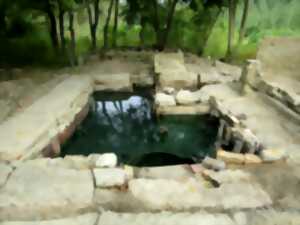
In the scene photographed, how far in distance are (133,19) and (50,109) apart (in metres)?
6.70

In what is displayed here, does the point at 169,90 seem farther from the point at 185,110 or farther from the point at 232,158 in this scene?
the point at 232,158

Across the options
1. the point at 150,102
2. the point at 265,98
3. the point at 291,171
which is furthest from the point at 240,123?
the point at 150,102

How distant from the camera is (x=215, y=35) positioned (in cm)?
1392

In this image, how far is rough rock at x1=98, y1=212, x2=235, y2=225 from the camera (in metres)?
3.56

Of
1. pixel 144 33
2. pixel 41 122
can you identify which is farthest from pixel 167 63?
pixel 41 122

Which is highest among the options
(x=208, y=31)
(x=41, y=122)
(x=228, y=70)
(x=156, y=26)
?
(x=156, y=26)

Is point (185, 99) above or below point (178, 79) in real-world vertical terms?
below

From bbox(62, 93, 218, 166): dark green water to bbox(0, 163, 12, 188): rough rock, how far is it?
1835 mm

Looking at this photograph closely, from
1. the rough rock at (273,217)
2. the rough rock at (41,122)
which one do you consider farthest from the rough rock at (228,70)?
the rough rock at (273,217)

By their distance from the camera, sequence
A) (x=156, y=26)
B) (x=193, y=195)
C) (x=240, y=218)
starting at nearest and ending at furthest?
(x=240, y=218), (x=193, y=195), (x=156, y=26)

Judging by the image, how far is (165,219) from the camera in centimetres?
362

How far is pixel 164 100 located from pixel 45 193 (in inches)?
175

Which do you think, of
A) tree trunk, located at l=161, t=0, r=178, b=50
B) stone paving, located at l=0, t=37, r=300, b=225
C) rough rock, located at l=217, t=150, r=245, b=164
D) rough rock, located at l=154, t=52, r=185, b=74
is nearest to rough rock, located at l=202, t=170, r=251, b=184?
stone paving, located at l=0, t=37, r=300, b=225

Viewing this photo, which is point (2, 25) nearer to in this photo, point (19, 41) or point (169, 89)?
point (19, 41)
